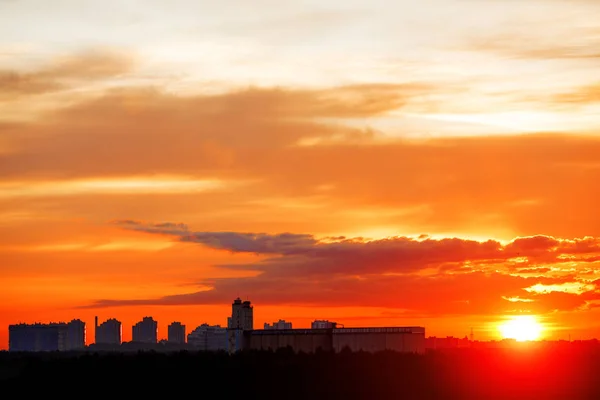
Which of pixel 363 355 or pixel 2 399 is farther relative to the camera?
pixel 363 355

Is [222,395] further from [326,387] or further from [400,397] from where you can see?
[400,397]

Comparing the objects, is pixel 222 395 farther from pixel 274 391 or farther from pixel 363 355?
pixel 363 355

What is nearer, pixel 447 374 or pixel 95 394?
pixel 95 394

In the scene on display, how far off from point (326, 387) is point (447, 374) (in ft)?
90.3

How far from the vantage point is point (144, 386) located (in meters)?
172

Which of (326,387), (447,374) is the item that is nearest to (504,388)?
(447,374)

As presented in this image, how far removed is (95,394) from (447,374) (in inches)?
2563

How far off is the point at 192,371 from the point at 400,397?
1408 inches

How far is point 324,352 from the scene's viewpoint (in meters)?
193

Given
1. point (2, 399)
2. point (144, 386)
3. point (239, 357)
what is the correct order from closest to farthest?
1. point (2, 399)
2. point (144, 386)
3. point (239, 357)

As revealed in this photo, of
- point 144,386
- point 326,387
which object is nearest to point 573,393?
point 326,387

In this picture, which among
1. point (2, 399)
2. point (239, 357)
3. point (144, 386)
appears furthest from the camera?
point (239, 357)

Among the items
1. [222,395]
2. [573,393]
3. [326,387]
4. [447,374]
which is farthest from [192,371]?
[573,393]

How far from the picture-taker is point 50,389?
170 meters
